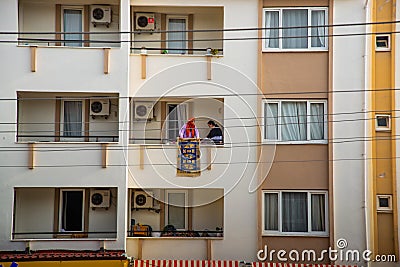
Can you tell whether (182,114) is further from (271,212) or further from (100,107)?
(271,212)

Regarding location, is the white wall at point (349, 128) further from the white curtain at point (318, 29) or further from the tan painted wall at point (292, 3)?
the tan painted wall at point (292, 3)

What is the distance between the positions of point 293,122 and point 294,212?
2309 mm

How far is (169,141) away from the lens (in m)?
16.4

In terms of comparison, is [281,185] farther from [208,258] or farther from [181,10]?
[181,10]

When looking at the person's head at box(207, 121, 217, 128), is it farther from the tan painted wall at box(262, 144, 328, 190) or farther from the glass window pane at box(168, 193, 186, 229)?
the glass window pane at box(168, 193, 186, 229)

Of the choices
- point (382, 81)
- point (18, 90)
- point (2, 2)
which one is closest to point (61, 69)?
point (18, 90)

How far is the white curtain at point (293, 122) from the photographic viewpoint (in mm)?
16188

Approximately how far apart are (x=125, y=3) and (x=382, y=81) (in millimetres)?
6829

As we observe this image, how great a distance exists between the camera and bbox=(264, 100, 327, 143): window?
16141 millimetres

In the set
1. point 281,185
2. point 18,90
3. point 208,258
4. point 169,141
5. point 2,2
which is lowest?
point 208,258

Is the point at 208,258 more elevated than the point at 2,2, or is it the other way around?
the point at 2,2

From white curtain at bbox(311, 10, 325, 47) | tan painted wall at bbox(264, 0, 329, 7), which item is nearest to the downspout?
white curtain at bbox(311, 10, 325, 47)

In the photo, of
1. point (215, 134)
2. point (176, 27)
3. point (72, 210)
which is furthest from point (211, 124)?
point (72, 210)

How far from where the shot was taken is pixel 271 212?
16094mm
